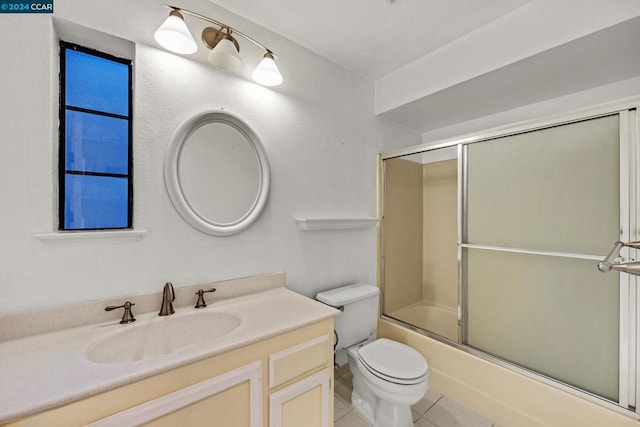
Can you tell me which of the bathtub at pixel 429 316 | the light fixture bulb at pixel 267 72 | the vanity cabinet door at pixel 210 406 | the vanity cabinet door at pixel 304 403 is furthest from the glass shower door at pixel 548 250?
the vanity cabinet door at pixel 210 406

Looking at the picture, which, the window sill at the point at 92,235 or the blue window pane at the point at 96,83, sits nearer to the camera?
the window sill at the point at 92,235

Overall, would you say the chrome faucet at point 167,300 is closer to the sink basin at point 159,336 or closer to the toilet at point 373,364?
the sink basin at point 159,336

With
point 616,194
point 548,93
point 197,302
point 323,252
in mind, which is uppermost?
point 548,93

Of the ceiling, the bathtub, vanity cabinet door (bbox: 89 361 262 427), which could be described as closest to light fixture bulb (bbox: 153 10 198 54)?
the ceiling

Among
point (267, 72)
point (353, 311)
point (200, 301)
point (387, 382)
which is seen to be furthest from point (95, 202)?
point (387, 382)

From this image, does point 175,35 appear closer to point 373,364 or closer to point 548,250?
point 373,364

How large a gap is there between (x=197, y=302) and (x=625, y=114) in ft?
7.64

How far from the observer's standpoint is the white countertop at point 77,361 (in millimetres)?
666

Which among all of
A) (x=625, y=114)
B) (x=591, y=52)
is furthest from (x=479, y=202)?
(x=591, y=52)

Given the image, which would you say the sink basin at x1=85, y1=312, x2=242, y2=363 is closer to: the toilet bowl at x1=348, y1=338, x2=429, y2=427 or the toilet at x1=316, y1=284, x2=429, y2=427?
the toilet at x1=316, y1=284, x2=429, y2=427

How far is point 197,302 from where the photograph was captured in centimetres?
130

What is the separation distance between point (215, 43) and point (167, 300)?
1363 millimetres

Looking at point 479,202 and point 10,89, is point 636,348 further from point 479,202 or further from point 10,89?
point 10,89

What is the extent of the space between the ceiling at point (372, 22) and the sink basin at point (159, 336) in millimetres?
1712
